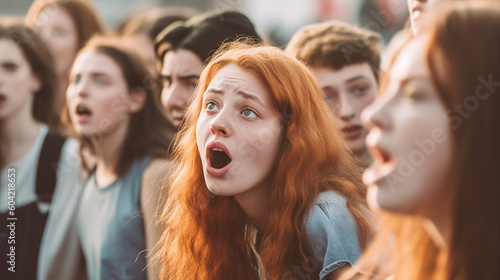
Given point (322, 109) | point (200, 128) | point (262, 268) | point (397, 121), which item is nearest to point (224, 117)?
point (200, 128)

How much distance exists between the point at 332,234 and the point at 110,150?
1972 mm

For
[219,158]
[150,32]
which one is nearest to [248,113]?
[219,158]

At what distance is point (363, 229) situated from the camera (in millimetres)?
2191

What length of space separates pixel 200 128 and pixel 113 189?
1410 millimetres

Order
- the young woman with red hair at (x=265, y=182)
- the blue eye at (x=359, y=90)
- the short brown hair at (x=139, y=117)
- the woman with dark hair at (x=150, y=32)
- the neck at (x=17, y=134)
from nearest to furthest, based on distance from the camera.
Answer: the young woman with red hair at (x=265, y=182) < the blue eye at (x=359, y=90) < the short brown hair at (x=139, y=117) < the neck at (x=17, y=134) < the woman with dark hair at (x=150, y=32)

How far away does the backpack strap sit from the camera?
12.9ft

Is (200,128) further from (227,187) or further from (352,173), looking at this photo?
(352,173)

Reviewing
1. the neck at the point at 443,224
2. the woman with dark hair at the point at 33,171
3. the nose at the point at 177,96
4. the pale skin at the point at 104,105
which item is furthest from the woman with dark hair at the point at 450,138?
the woman with dark hair at the point at 33,171

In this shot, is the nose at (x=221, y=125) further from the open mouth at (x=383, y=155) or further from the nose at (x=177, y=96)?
the nose at (x=177, y=96)

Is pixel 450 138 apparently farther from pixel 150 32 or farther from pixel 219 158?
pixel 150 32

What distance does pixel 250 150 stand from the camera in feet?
7.45

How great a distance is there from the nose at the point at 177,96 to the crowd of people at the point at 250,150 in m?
0.01

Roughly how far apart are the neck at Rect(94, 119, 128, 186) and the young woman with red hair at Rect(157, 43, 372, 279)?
1269 mm

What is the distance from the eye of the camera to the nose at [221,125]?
2258mm
